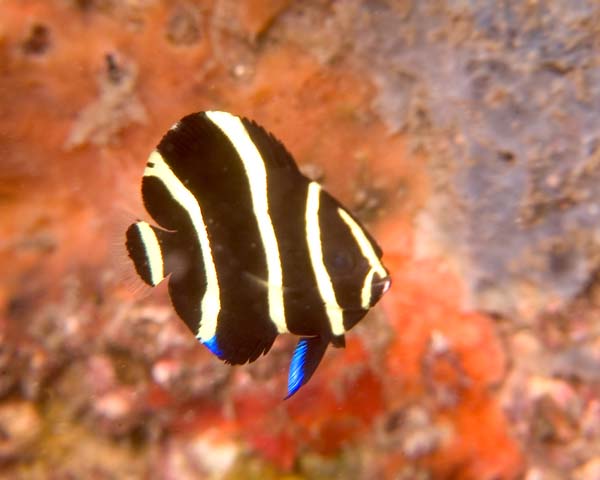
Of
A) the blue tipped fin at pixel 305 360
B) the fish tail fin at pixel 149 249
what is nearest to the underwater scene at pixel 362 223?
the blue tipped fin at pixel 305 360

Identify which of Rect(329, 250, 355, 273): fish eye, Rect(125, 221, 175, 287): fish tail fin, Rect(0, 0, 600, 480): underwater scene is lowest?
Rect(0, 0, 600, 480): underwater scene

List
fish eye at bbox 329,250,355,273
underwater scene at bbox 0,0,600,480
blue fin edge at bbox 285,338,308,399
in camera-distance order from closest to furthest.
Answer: fish eye at bbox 329,250,355,273, blue fin edge at bbox 285,338,308,399, underwater scene at bbox 0,0,600,480

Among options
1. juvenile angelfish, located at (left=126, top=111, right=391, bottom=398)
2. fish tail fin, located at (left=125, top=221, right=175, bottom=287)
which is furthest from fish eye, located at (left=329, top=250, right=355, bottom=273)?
fish tail fin, located at (left=125, top=221, right=175, bottom=287)

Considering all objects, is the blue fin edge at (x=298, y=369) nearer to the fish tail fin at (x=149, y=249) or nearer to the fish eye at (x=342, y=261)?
the fish eye at (x=342, y=261)

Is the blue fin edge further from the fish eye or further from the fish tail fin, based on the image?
the fish tail fin

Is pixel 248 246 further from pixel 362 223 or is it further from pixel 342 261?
pixel 362 223

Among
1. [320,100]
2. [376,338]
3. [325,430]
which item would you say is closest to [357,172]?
[320,100]

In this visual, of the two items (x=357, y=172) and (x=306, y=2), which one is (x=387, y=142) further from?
(x=306, y=2)
